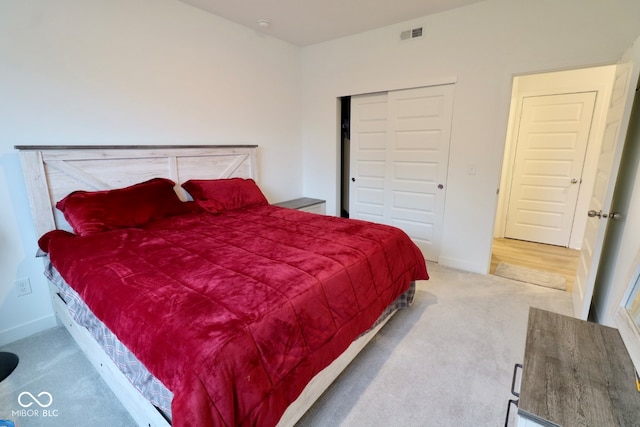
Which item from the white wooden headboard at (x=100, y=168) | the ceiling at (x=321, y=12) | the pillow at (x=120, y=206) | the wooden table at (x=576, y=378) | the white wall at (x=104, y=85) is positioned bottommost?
the wooden table at (x=576, y=378)

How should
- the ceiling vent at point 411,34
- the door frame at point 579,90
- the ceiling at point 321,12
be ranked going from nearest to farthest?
the ceiling at point 321,12, the ceiling vent at point 411,34, the door frame at point 579,90

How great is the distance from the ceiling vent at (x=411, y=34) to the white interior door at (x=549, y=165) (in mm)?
2066

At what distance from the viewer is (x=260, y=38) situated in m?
3.53

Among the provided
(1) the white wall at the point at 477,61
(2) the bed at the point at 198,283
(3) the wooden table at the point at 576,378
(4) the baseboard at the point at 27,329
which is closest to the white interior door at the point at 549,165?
(1) the white wall at the point at 477,61

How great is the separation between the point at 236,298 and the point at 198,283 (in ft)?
0.83

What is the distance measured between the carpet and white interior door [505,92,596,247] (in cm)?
129

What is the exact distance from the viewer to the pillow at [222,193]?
2.87m

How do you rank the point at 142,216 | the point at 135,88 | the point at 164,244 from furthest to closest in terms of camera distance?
1. the point at 135,88
2. the point at 142,216
3. the point at 164,244

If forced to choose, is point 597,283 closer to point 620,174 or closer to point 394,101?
point 620,174

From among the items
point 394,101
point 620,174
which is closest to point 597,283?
point 620,174

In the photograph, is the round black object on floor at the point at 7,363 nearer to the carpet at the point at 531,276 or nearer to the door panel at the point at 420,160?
the door panel at the point at 420,160

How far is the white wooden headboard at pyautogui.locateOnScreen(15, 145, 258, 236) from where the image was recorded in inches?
80.7

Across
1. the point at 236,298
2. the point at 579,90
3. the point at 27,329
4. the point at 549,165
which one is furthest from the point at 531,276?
the point at 27,329

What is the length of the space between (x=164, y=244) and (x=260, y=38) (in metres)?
2.86
